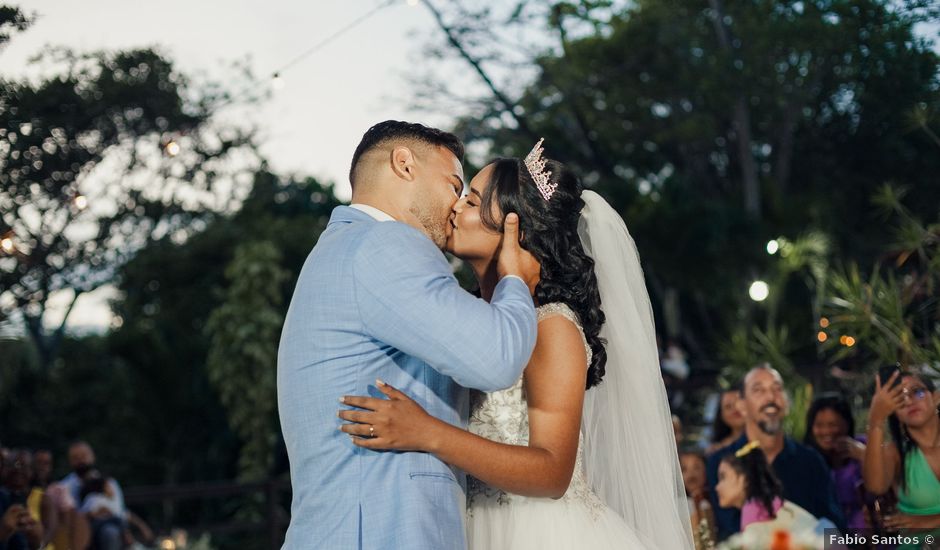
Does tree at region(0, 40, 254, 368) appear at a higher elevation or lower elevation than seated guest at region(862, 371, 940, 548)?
higher

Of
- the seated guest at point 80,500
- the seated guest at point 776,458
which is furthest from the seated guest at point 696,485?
the seated guest at point 80,500

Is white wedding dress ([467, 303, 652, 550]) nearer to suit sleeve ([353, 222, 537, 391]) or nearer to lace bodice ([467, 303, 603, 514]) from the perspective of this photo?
lace bodice ([467, 303, 603, 514])

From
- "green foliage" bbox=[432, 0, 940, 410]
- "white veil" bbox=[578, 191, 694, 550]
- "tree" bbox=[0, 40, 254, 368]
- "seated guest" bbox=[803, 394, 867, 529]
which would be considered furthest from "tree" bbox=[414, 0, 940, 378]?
"white veil" bbox=[578, 191, 694, 550]

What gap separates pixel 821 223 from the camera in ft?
45.3

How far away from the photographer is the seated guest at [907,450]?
4.40m

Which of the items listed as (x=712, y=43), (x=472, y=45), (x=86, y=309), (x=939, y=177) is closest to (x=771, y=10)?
(x=712, y=43)

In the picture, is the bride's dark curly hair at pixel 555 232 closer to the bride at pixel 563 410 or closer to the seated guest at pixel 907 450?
the bride at pixel 563 410

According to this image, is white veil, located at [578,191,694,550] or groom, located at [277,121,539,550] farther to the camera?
white veil, located at [578,191,694,550]

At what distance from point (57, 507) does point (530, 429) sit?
535 centimetres

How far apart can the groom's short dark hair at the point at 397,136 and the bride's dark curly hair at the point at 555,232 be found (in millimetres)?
226

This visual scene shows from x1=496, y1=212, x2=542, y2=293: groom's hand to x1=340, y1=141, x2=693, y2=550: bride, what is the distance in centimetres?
3

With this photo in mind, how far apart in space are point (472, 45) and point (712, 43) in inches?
127

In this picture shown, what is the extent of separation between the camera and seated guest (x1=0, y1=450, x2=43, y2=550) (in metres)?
5.84

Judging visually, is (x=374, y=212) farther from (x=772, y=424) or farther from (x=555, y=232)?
(x=772, y=424)
